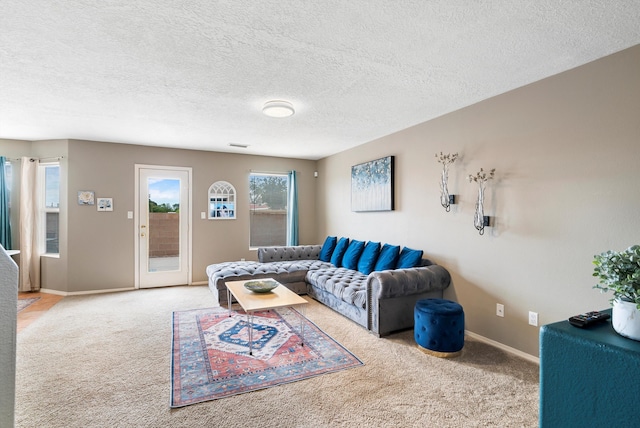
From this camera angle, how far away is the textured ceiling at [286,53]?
73.0 inches

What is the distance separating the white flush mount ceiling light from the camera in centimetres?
331

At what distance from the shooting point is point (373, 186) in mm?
4910

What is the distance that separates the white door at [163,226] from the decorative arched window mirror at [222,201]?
1.33 feet

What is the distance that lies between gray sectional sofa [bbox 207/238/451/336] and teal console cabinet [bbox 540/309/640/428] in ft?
7.01

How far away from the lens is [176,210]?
565 cm

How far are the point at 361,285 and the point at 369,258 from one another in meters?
0.66

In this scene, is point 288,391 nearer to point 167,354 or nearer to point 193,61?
point 167,354

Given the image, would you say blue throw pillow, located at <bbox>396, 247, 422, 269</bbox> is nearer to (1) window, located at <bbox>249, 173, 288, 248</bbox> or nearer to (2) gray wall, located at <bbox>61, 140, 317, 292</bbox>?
(1) window, located at <bbox>249, 173, 288, 248</bbox>

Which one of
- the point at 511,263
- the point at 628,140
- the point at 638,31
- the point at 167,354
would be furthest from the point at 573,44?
the point at 167,354

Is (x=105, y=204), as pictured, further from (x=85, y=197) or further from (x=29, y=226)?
(x=29, y=226)

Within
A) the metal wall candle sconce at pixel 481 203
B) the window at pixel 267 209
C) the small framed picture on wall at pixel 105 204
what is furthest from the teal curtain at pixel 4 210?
the metal wall candle sconce at pixel 481 203

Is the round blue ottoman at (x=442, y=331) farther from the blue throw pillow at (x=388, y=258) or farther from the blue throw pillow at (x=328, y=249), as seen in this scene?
the blue throw pillow at (x=328, y=249)

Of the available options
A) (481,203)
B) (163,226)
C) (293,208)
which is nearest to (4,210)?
(163,226)

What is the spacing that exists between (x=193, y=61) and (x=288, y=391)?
103 inches
